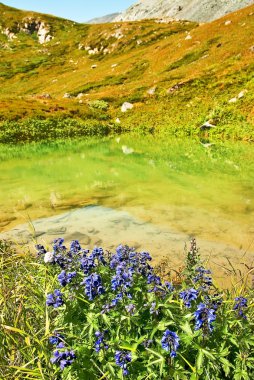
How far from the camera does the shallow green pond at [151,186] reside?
12.1 m

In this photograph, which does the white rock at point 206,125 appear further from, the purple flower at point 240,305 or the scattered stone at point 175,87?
the purple flower at point 240,305

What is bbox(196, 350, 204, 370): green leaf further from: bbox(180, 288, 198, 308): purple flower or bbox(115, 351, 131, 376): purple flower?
bbox(115, 351, 131, 376): purple flower

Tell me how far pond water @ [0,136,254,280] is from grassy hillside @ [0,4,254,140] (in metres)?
11.1

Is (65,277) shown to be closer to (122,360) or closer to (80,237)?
(122,360)

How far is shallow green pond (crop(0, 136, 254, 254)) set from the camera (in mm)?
12141

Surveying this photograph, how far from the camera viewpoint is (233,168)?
63.8 ft

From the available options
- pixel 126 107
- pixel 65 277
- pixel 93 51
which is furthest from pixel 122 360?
pixel 93 51

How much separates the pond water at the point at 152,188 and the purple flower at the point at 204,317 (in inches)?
206

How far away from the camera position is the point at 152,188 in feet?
53.2

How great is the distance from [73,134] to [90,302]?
3890 centimetres

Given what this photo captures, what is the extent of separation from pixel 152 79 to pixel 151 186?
60147mm

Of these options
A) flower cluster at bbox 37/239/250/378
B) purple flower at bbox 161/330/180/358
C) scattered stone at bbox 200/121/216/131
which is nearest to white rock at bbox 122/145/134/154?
scattered stone at bbox 200/121/216/131

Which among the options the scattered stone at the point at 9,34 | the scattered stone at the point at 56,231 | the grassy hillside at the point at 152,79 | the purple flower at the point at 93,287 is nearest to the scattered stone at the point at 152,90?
the grassy hillside at the point at 152,79

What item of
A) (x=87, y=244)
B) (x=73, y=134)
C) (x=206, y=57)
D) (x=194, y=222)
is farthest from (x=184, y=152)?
(x=206, y=57)
